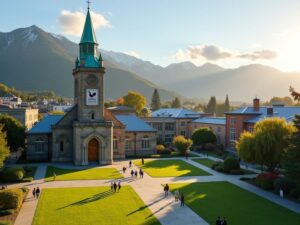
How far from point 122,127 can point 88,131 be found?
9731 millimetres

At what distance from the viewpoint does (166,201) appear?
37.0 metres

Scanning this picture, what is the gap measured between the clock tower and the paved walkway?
3962mm

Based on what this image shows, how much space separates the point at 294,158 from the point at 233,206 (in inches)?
318

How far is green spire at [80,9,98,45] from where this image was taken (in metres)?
61.7

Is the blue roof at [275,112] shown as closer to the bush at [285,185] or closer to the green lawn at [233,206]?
the bush at [285,185]

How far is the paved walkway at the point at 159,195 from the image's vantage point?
103ft

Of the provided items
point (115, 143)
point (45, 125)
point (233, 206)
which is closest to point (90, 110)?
point (115, 143)

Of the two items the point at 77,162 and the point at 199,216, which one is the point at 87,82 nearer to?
the point at 77,162

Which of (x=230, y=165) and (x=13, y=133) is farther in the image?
(x=13, y=133)

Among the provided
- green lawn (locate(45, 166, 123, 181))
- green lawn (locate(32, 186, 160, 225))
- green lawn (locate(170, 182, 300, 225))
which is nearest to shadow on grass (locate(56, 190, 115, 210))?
green lawn (locate(32, 186, 160, 225))

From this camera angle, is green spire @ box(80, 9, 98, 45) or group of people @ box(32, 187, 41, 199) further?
green spire @ box(80, 9, 98, 45)

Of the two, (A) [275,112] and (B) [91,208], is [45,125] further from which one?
(A) [275,112]

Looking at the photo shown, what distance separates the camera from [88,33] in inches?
2447

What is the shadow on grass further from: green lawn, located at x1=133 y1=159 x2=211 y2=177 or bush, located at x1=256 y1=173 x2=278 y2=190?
bush, located at x1=256 y1=173 x2=278 y2=190
